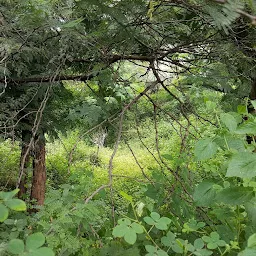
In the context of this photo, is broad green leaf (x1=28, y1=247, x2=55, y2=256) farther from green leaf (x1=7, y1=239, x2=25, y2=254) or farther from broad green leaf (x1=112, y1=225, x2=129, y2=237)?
broad green leaf (x1=112, y1=225, x2=129, y2=237)

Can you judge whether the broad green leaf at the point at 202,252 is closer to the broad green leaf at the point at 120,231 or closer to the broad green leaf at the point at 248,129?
the broad green leaf at the point at 120,231

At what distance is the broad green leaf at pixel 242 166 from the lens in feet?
2.75

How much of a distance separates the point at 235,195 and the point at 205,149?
149 mm

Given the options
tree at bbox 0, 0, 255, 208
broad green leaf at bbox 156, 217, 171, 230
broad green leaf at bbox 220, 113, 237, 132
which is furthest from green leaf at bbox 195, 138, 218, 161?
tree at bbox 0, 0, 255, 208

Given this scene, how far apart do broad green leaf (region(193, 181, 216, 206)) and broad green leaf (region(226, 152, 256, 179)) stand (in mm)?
165

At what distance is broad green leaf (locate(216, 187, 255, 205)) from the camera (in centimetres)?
93

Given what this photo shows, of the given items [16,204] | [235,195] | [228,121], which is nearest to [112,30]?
[228,121]

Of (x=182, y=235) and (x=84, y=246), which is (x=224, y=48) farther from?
(x=84, y=246)

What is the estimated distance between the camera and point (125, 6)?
135cm

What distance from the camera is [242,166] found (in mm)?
863

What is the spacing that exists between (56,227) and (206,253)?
40 cm

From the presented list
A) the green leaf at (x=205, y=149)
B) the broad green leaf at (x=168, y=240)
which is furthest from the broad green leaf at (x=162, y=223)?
the green leaf at (x=205, y=149)

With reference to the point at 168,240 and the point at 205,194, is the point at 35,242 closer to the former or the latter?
the point at 168,240

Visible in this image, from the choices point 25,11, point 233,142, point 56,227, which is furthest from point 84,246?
point 25,11
